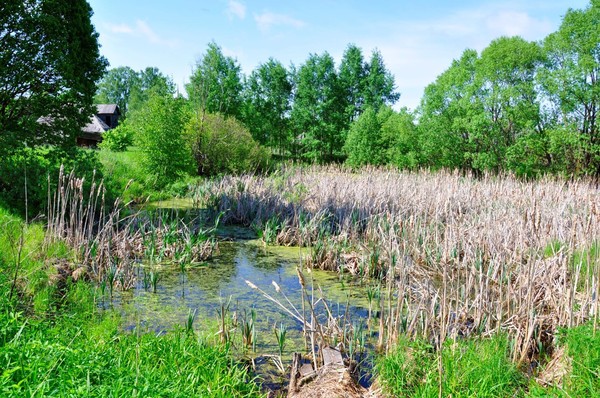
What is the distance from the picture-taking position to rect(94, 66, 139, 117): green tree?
74819 mm

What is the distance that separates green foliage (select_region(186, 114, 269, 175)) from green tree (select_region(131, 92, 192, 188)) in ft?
11.8

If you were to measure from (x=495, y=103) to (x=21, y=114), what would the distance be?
18.1 meters

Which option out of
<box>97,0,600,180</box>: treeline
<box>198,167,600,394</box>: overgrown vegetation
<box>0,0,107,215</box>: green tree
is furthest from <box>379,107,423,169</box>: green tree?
<box>0,0,107,215</box>: green tree

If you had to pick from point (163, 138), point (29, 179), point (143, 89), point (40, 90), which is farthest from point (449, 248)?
point (143, 89)

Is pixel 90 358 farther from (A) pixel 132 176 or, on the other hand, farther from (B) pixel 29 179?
(A) pixel 132 176

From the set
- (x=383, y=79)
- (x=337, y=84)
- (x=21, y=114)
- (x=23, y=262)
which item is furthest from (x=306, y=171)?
(x=383, y=79)

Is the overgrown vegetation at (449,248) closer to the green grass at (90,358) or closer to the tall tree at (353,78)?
the green grass at (90,358)

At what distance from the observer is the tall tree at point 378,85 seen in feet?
126

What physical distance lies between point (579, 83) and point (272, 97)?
24.8 metres

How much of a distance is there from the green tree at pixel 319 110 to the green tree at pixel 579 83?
1783cm

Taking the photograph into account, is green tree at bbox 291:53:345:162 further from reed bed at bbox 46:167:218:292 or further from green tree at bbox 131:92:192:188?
reed bed at bbox 46:167:218:292

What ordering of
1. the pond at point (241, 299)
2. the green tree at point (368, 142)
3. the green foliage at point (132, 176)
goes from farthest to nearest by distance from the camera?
the green tree at point (368, 142) < the green foliage at point (132, 176) < the pond at point (241, 299)

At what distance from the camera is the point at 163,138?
14.7 metres

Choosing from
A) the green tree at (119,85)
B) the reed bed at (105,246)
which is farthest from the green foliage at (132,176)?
the green tree at (119,85)
